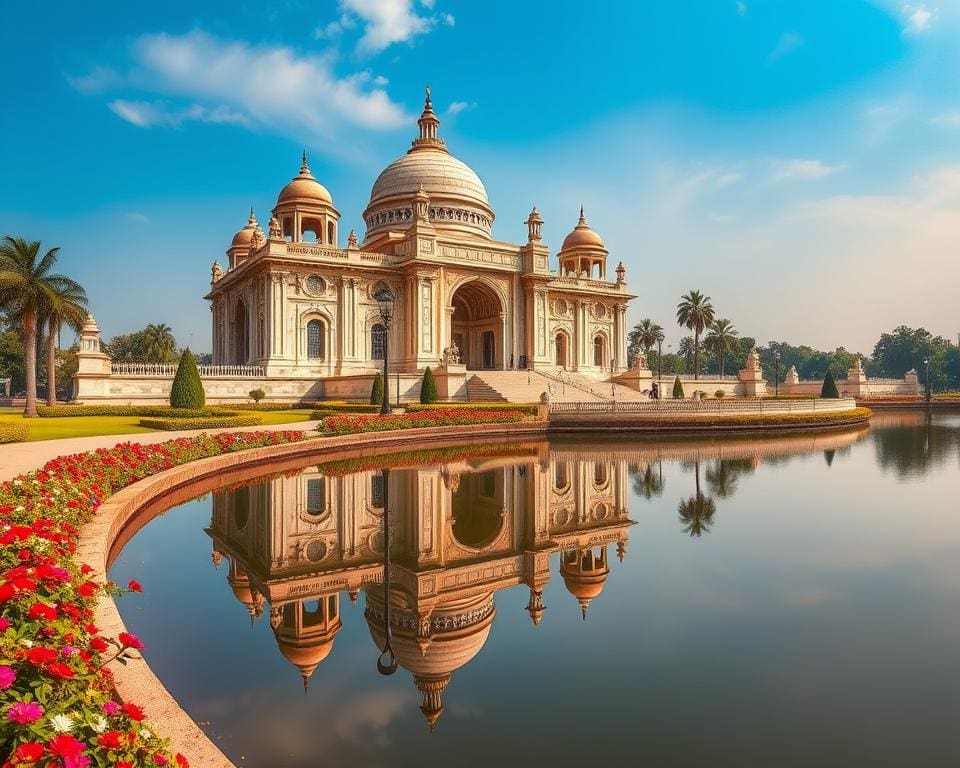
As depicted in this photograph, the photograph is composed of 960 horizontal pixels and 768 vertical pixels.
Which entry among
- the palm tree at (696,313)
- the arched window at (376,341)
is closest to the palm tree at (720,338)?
the palm tree at (696,313)

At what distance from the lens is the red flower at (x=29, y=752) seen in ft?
8.65

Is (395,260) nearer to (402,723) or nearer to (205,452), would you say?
(205,452)

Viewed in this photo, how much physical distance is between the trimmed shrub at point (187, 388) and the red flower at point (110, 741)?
83.9 ft

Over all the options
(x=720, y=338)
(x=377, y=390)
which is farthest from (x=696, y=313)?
(x=377, y=390)

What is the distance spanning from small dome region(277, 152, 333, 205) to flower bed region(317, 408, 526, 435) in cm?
2606

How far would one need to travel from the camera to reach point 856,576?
845 centimetres

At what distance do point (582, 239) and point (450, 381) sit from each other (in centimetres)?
2652

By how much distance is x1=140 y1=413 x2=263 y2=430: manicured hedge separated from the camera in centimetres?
2230

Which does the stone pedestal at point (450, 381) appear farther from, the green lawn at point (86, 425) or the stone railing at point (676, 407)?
the green lawn at point (86, 425)

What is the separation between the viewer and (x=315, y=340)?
41.9m

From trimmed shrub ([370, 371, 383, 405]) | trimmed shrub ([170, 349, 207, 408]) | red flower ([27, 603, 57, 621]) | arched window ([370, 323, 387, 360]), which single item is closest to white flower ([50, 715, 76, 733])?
red flower ([27, 603, 57, 621])

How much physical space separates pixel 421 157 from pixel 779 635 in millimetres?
52731

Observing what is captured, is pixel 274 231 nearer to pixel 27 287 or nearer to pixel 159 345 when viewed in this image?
pixel 27 287

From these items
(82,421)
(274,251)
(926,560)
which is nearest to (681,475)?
(926,560)
